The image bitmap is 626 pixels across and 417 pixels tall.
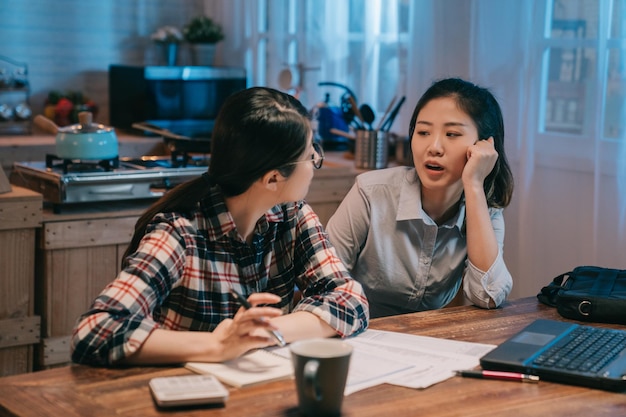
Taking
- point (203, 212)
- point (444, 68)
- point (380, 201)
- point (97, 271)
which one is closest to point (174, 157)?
point (97, 271)

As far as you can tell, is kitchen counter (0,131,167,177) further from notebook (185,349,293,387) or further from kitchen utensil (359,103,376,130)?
notebook (185,349,293,387)

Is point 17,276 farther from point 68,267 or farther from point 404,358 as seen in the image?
point 404,358

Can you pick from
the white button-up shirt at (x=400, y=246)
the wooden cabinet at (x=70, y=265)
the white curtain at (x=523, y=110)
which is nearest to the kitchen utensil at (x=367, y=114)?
the white curtain at (x=523, y=110)

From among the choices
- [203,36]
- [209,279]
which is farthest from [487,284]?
[203,36]

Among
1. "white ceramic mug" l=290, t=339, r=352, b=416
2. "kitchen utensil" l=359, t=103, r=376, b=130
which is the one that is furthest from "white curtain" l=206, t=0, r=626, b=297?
"white ceramic mug" l=290, t=339, r=352, b=416

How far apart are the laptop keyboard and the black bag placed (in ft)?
0.38

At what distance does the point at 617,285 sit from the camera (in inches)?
79.5

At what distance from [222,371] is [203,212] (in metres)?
0.39

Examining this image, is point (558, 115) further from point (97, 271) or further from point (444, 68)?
point (97, 271)

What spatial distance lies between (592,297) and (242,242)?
2.42 feet

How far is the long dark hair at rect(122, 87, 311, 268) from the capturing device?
1.73 m

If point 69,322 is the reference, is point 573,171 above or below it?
above

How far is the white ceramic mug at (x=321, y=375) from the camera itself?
127 centimetres

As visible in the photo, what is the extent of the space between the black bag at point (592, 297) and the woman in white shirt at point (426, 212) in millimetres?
242
